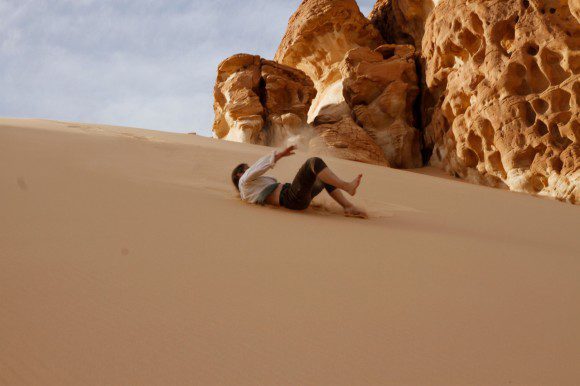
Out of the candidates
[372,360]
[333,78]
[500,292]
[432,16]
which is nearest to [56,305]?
[372,360]

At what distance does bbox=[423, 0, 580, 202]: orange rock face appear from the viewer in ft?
23.5

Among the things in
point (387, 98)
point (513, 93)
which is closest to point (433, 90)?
point (387, 98)

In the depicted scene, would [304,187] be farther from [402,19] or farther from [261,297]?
[402,19]

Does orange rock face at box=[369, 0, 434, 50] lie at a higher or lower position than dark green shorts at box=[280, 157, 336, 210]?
higher

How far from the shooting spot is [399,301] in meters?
1.44

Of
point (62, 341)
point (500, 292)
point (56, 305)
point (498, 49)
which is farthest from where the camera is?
point (498, 49)

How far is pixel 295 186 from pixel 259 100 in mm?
9635

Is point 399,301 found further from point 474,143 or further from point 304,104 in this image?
point 304,104

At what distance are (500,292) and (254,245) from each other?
3.25 feet

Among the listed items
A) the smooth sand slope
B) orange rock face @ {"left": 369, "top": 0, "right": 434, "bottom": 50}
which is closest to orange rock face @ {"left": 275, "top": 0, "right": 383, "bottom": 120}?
orange rock face @ {"left": 369, "top": 0, "right": 434, "bottom": 50}

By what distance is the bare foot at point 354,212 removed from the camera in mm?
3205

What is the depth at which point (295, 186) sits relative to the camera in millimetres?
3221

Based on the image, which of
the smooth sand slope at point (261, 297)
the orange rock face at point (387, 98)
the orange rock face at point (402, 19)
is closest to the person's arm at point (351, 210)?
the smooth sand slope at point (261, 297)

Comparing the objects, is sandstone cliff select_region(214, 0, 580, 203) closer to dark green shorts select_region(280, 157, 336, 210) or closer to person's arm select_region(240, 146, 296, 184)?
dark green shorts select_region(280, 157, 336, 210)
